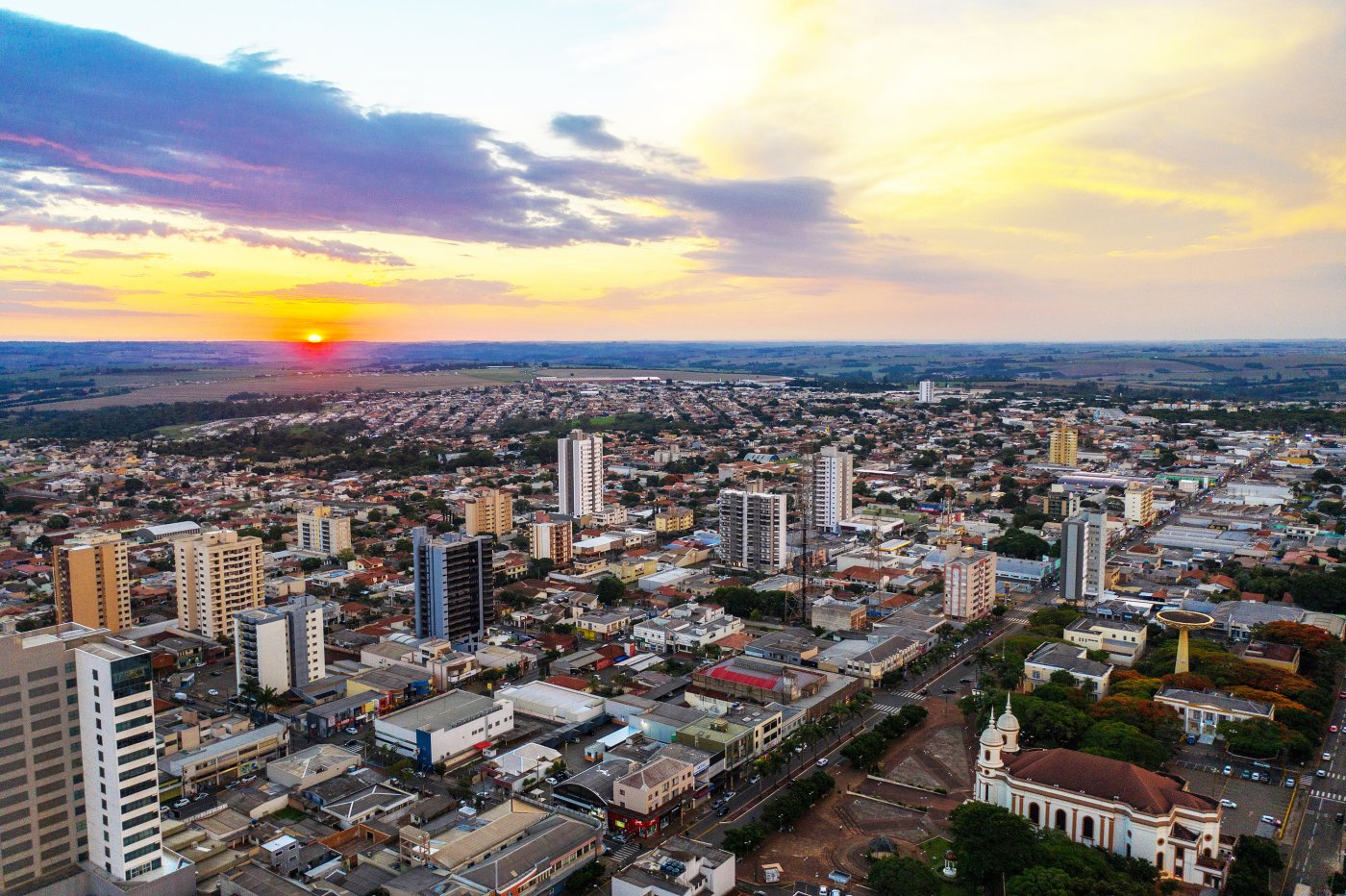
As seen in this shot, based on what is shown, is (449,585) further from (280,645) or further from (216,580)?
(216,580)

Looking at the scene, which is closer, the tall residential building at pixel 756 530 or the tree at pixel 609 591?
the tree at pixel 609 591

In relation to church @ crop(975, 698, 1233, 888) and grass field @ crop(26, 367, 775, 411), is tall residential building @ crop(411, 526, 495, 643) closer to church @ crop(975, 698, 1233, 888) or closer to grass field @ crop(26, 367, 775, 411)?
church @ crop(975, 698, 1233, 888)

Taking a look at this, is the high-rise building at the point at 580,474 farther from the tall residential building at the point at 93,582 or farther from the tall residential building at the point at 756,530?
the tall residential building at the point at 93,582

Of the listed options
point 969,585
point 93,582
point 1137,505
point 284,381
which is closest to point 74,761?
point 93,582

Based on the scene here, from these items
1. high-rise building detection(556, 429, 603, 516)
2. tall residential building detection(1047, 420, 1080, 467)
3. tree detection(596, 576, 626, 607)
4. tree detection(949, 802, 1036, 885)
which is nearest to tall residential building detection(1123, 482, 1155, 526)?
tall residential building detection(1047, 420, 1080, 467)

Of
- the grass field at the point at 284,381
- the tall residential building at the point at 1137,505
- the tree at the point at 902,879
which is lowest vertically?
the tree at the point at 902,879

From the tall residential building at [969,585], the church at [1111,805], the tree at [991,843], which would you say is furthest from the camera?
the tall residential building at [969,585]

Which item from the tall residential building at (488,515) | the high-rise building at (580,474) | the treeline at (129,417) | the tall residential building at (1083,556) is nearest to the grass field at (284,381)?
the treeline at (129,417)
